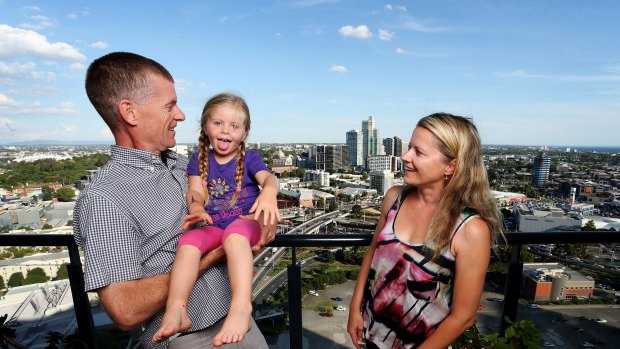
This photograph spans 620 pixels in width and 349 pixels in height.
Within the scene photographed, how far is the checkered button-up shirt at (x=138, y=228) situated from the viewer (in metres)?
0.84

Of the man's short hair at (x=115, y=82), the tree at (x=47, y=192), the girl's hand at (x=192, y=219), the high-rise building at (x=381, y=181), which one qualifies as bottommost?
the high-rise building at (x=381, y=181)

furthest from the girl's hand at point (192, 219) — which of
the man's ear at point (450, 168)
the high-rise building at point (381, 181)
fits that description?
the high-rise building at point (381, 181)

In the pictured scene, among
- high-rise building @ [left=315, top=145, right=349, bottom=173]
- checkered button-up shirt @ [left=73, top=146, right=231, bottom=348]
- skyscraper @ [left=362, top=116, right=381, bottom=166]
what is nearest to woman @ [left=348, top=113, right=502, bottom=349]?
checkered button-up shirt @ [left=73, top=146, right=231, bottom=348]

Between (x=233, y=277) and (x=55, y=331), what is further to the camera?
(x=55, y=331)

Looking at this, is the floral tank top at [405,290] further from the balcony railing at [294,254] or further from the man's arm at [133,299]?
the man's arm at [133,299]

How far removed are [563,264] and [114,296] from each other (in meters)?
1.86

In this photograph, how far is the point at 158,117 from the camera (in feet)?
3.42

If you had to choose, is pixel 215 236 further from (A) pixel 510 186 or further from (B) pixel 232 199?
(A) pixel 510 186

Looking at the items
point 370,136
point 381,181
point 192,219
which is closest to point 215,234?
point 192,219

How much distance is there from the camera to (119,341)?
1566mm

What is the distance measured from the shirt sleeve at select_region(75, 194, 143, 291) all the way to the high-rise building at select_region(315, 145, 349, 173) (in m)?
52.7

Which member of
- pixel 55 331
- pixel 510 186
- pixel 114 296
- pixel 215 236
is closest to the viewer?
pixel 114 296

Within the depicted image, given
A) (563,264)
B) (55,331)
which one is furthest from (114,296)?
Result: (563,264)

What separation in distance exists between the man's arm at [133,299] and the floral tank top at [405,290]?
681 millimetres
